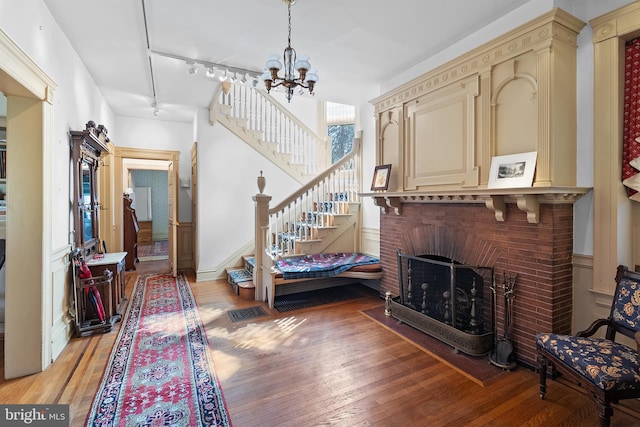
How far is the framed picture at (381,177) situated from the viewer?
3.95 metres

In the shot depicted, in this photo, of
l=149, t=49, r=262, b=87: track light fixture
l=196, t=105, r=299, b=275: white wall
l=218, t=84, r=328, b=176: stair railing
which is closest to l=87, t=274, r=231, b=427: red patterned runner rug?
l=196, t=105, r=299, b=275: white wall

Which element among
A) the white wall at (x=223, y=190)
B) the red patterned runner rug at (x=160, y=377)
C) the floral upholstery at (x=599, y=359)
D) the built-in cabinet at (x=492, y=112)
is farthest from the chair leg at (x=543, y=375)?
the white wall at (x=223, y=190)

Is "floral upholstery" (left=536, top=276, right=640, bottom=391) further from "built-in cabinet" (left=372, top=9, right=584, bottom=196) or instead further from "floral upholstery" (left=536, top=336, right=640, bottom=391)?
"built-in cabinet" (left=372, top=9, right=584, bottom=196)

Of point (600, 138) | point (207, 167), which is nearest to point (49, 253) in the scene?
point (207, 167)

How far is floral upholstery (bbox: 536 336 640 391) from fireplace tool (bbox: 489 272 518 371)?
0.49 m

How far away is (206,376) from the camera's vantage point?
242cm

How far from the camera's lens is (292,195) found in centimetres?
453

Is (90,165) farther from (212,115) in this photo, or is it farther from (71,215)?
(212,115)

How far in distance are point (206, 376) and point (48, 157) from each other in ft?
7.44

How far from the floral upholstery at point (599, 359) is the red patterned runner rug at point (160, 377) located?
2168mm

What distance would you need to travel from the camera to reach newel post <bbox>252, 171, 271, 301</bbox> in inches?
166

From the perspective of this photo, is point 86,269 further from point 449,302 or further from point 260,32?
point 449,302

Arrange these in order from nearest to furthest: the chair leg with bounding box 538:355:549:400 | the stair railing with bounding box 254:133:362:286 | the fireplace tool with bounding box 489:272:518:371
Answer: the chair leg with bounding box 538:355:549:400
the fireplace tool with bounding box 489:272:518:371
the stair railing with bounding box 254:133:362:286

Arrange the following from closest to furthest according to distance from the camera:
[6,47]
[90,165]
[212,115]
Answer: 1. [6,47]
2. [90,165]
3. [212,115]
